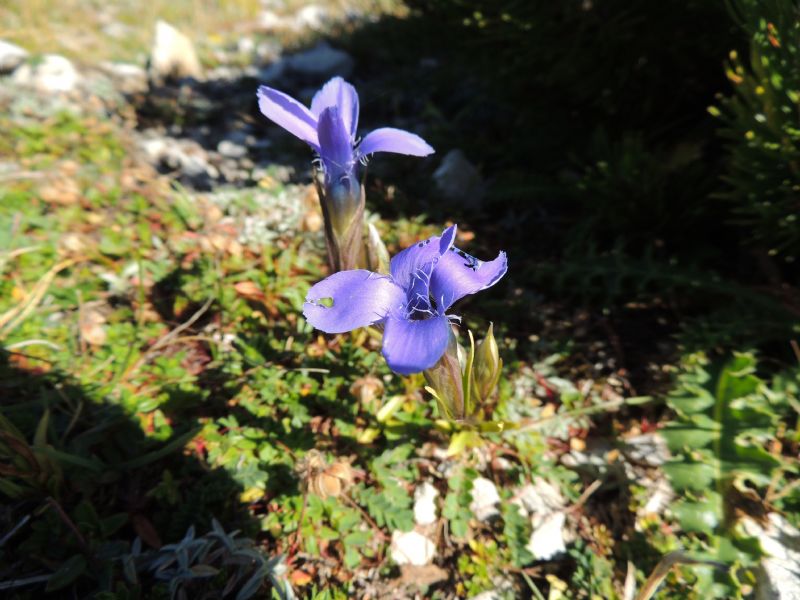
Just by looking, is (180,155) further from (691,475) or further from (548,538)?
(691,475)

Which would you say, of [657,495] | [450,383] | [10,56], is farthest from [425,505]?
[10,56]

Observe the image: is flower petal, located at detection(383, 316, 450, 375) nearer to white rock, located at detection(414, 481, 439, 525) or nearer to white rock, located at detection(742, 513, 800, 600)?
white rock, located at detection(414, 481, 439, 525)

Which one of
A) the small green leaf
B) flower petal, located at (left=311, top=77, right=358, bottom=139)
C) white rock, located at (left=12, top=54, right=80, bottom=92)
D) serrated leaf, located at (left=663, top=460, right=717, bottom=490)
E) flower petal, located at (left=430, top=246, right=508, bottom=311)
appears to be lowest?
the small green leaf

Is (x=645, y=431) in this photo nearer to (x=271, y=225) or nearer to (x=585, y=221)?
(x=585, y=221)

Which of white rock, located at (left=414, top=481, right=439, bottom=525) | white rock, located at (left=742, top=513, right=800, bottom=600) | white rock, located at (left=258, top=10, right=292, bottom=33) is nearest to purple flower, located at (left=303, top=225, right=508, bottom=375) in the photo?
white rock, located at (left=414, top=481, right=439, bottom=525)

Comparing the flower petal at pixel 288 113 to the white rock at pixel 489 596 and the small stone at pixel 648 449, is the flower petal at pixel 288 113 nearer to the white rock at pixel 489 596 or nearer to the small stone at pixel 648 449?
the white rock at pixel 489 596

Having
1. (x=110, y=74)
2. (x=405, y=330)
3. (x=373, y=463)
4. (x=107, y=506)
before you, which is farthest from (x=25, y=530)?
(x=110, y=74)
